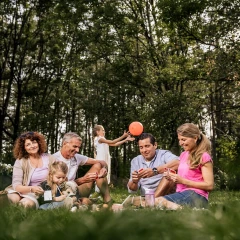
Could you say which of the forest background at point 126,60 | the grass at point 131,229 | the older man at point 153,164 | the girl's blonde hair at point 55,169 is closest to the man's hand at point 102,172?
the older man at point 153,164

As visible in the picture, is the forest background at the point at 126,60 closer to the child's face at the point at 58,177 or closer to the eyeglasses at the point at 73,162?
the eyeglasses at the point at 73,162

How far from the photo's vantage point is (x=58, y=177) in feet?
19.7

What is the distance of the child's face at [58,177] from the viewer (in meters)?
5.96

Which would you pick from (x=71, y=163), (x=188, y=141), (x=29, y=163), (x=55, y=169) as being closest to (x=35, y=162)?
(x=29, y=163)

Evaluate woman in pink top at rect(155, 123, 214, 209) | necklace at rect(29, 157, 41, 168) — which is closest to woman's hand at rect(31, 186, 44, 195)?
necklace at rect(29, 157, 41, 168)

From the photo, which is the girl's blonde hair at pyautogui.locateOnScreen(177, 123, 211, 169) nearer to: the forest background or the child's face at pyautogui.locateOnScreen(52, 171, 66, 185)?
the child's face at pyautogui.locateOnScreen(52, 171, 66, 185)

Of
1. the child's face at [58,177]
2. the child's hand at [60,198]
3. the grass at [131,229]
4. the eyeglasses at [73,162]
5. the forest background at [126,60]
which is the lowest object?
the child's hand at [60,198]

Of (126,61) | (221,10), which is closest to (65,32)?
(126,61)

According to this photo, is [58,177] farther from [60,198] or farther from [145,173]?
[145,173]

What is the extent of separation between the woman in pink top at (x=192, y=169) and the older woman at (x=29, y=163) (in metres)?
1.83

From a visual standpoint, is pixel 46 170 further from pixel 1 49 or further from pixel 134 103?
pixel 1 49

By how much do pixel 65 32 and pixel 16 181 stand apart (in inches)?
859

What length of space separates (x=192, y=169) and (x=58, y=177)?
5.35ft

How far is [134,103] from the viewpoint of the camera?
24.9m
